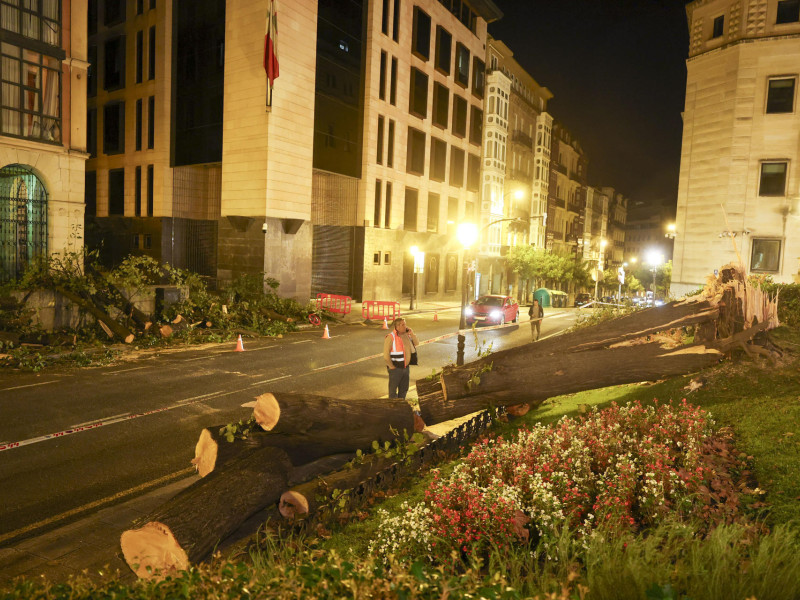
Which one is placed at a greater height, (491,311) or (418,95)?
(418,95)

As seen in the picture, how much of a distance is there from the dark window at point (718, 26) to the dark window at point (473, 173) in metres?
20.7

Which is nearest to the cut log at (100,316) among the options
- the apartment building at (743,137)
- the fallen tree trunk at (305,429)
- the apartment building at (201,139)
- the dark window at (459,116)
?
the apartment building at (201,139)

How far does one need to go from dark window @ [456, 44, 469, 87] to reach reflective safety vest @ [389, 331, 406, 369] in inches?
1458

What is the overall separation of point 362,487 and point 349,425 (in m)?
0.92

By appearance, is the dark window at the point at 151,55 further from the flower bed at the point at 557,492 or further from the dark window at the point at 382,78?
the flower bed at the point at 557,492

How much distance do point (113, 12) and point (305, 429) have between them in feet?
125

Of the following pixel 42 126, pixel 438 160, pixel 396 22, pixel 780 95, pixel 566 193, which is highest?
pixel 396 22

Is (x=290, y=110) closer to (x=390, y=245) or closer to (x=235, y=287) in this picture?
(x=235, y=287)

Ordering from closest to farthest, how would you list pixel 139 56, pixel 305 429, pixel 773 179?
1. pixel 305 429
2. pixel 773 179
3. pixel 139 56

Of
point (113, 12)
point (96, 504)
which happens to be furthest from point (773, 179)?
point (113, 12)

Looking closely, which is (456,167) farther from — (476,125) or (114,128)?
(114,128)

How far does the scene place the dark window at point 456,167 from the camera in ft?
141

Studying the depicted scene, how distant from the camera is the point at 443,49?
4091 centimetres

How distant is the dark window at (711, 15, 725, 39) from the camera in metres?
26.3
